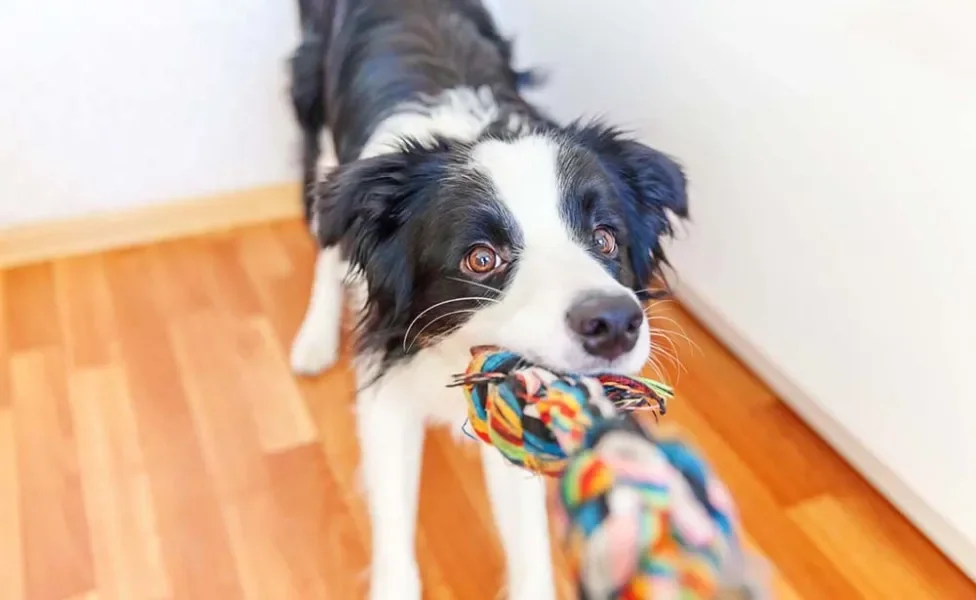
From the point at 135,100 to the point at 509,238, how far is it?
1.61 metres

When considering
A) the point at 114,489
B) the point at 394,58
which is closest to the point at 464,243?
the point at 394,58

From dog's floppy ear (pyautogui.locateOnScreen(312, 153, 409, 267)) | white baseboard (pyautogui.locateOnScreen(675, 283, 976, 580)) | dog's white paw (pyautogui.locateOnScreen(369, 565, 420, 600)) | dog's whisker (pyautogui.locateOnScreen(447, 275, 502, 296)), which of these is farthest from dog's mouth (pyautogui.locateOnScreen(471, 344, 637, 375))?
white baseboard (pyautogui.locateOnScreen(675, 283, 976, 580))

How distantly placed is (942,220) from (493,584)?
100cm

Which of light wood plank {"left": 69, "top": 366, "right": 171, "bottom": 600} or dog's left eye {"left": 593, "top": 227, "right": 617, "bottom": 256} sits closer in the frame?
dog's left eye {"left": 593, "top": 227, "right": 617, "bottom": 256}

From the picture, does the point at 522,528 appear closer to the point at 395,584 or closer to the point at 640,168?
the point at 395,584

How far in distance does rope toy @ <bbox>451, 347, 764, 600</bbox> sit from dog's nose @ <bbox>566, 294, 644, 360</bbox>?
0.14m

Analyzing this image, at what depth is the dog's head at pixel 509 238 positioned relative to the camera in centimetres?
Result: 112

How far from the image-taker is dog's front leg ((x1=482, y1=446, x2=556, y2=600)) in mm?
1540

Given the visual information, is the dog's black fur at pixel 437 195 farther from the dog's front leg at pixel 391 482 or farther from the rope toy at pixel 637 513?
the rope toy at pixel 637 513

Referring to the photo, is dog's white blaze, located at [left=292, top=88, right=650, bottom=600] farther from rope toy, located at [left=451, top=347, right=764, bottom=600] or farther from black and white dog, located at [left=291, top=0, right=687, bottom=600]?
rope toy, located at [left=451, top=347, right=764, bottom=600]

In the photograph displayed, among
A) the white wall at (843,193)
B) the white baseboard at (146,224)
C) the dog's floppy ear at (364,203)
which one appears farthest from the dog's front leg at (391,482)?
the white baseboard at (146,224)

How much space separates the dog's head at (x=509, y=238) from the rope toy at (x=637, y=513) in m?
0.19

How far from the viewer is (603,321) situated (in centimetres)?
107

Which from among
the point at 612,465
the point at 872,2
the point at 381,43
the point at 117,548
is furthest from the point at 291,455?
the point at 872,2
